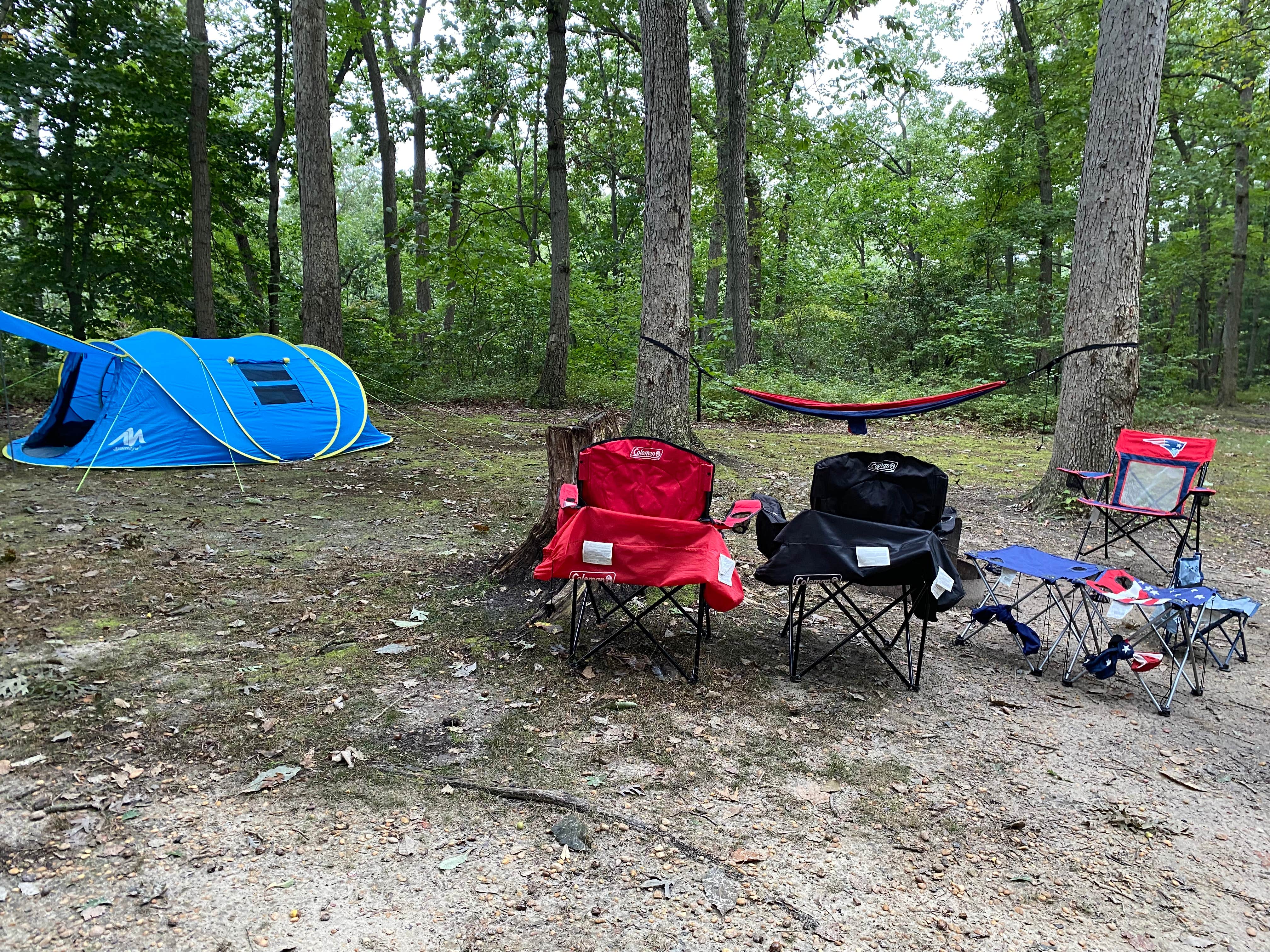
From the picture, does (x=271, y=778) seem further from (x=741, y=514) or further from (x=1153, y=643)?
(x=1153, y=643)

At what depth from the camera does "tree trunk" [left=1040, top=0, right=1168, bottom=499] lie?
5996mm

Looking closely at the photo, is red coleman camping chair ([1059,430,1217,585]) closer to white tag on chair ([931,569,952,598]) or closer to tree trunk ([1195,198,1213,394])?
white tag on chair ([931,569,952,598])

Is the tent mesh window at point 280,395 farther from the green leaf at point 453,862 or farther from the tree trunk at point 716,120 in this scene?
the green leaf at point 453,862

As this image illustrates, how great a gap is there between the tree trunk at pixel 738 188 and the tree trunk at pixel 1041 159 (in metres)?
6.03

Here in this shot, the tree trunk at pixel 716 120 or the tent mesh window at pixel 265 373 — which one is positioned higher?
the tree trunk at pixel 716 120

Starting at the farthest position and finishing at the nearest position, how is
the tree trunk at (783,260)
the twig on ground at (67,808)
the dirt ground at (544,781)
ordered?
1. the tree trunk at (783,260)
2. the twig on ground at (67,808)
3. the dirt ground at (544,781)

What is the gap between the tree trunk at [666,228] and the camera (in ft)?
21.5

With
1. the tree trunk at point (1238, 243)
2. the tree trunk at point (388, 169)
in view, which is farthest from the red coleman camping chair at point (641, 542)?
the tree trunk at point (1238, 243)

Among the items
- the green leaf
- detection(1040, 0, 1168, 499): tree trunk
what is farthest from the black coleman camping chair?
detection(1040, 0, 1168, 499): tree trunk

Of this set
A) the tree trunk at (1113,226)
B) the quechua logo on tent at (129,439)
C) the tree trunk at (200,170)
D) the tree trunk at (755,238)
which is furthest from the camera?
the tree trunk at (755,238)

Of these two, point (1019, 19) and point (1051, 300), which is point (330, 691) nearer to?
point (1051, 300)

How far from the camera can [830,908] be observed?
6.73 feet

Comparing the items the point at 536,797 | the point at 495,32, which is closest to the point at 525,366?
the point at 495,32

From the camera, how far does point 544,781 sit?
8.52 ft
